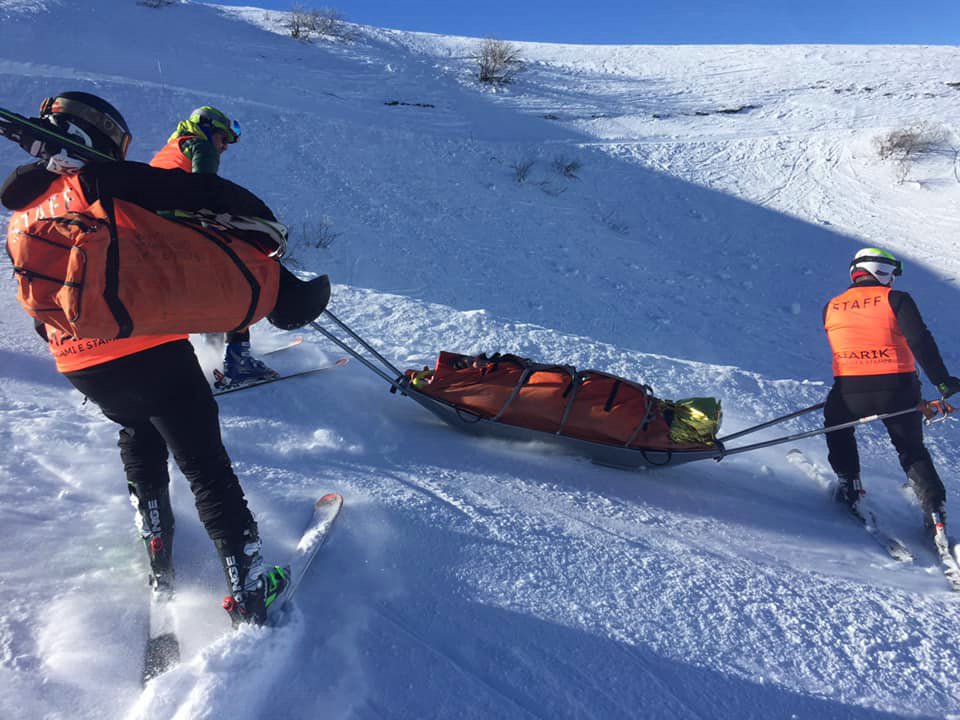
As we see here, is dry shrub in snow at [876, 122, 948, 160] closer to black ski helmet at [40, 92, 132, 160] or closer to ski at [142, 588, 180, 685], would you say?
black ski helmet at [40, 92, 132, 160]

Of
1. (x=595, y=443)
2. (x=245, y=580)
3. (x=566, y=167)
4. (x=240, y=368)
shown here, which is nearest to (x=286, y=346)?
(x=240, y=368)

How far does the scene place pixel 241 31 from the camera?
1282 cm

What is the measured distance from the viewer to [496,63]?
13047mm

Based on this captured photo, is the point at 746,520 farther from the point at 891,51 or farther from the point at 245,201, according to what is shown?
the point at 891,51

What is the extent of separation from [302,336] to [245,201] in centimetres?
239

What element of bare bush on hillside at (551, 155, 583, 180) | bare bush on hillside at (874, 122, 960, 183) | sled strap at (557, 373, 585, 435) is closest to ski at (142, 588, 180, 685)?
sled strap at (557, 373, 585, 435)

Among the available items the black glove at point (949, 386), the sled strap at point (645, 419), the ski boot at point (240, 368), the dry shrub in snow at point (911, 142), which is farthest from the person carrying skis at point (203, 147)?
the dry shrub in snow at point (911, 142)

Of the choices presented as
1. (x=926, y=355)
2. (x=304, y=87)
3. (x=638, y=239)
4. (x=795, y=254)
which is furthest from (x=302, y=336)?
(x=304, y=87)

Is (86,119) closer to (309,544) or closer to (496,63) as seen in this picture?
(309,544)

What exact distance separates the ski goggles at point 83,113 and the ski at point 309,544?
142 centimetres

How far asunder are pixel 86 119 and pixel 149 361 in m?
0.67

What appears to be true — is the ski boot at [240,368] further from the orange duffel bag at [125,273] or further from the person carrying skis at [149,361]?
the orange duffel bag at [125,273]

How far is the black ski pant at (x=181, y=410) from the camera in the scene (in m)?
1.56

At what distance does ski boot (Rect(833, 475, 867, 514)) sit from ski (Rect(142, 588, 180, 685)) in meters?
3.45
